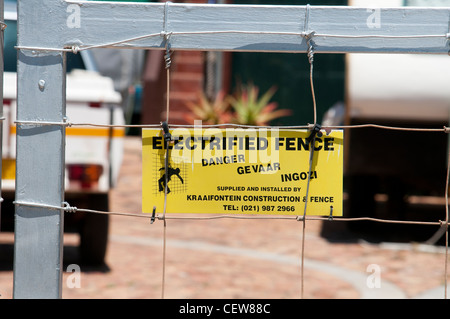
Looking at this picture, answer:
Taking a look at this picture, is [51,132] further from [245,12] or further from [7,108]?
[7,108]

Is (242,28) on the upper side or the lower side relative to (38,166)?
upper

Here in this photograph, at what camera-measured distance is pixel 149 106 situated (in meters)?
15.7

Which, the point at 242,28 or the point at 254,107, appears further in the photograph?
the point at 254,107

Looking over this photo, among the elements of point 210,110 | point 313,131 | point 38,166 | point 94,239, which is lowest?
point 94,239

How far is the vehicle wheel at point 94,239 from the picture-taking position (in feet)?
20.0

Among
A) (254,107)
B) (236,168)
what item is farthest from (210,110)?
(236,168)

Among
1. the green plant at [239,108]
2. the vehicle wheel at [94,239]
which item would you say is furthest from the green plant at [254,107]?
the vehicle wheel at [94,239]

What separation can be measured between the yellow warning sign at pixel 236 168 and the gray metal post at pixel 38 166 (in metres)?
0.33

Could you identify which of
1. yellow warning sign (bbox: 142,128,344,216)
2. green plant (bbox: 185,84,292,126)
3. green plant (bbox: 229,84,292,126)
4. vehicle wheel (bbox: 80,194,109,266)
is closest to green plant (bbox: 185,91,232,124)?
green plant (bbox: 185,84,292,126)

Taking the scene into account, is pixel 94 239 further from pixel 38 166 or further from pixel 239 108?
pixel 239 108

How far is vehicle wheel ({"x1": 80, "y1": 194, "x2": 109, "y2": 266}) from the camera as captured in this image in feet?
20.0

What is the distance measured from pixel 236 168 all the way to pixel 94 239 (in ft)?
13.7

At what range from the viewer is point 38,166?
2240 mm

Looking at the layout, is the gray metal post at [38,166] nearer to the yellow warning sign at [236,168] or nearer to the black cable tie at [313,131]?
the yellow warning sign at [236,168]
